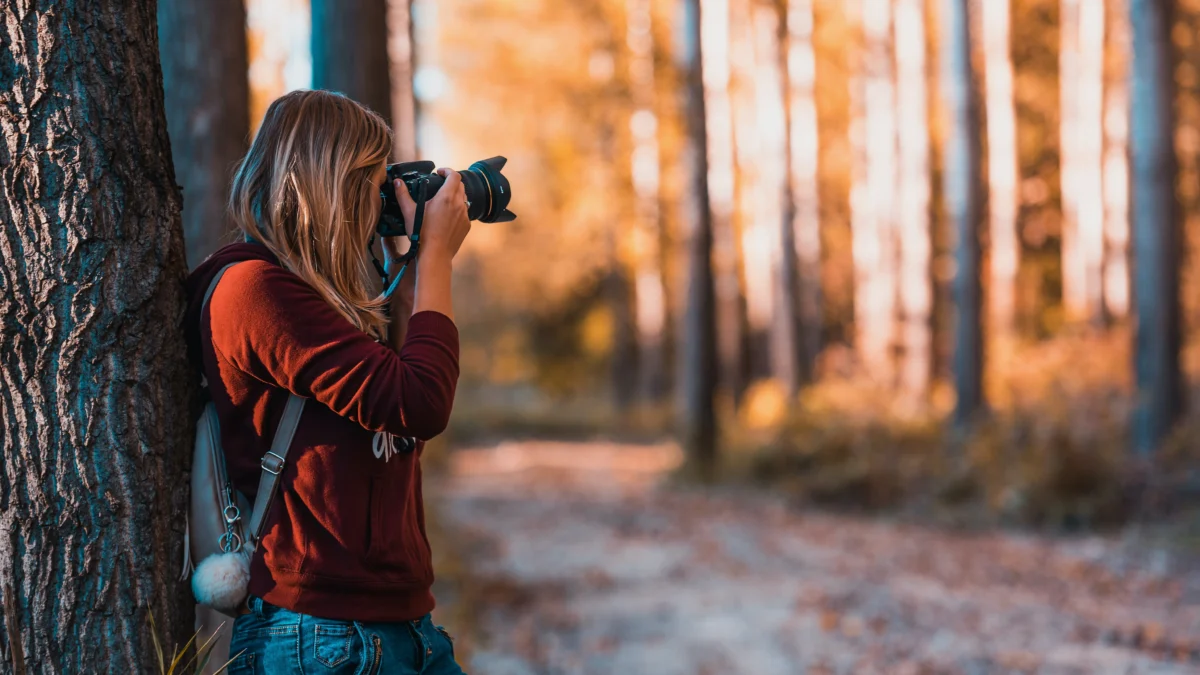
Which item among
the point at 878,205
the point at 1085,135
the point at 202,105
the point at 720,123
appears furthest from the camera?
the point at 1085,135

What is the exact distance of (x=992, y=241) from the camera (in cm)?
1842

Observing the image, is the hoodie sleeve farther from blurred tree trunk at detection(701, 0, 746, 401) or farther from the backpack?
blurred tree trunk at detection(701, 0, 746, 401)

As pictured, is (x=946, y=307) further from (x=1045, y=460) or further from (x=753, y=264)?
(x=1045, y=460)

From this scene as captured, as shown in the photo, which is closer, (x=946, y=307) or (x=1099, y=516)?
(x=1099, y=516)

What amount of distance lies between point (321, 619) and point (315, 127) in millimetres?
919

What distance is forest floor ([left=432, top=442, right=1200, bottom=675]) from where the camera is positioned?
19.0 ft

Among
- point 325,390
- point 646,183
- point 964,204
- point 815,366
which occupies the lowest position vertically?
point 815,366

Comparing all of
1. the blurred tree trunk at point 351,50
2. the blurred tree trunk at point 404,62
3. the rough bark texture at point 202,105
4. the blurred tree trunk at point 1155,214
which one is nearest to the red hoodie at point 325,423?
the rough bark texture at point 202,105

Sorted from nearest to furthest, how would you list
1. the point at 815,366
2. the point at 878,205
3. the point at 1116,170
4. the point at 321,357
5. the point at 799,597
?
the point at 321,357 < the point at 799,597 < the point at 878,205 < the point at 1116,170 < the point at 815,366

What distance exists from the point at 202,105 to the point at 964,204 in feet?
30.9

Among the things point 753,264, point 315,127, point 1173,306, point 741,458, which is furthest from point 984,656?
point 753,264

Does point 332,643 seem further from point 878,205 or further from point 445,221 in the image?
point 878,205

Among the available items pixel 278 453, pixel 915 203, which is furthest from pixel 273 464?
pixel 915 203

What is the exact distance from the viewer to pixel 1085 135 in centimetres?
1964
